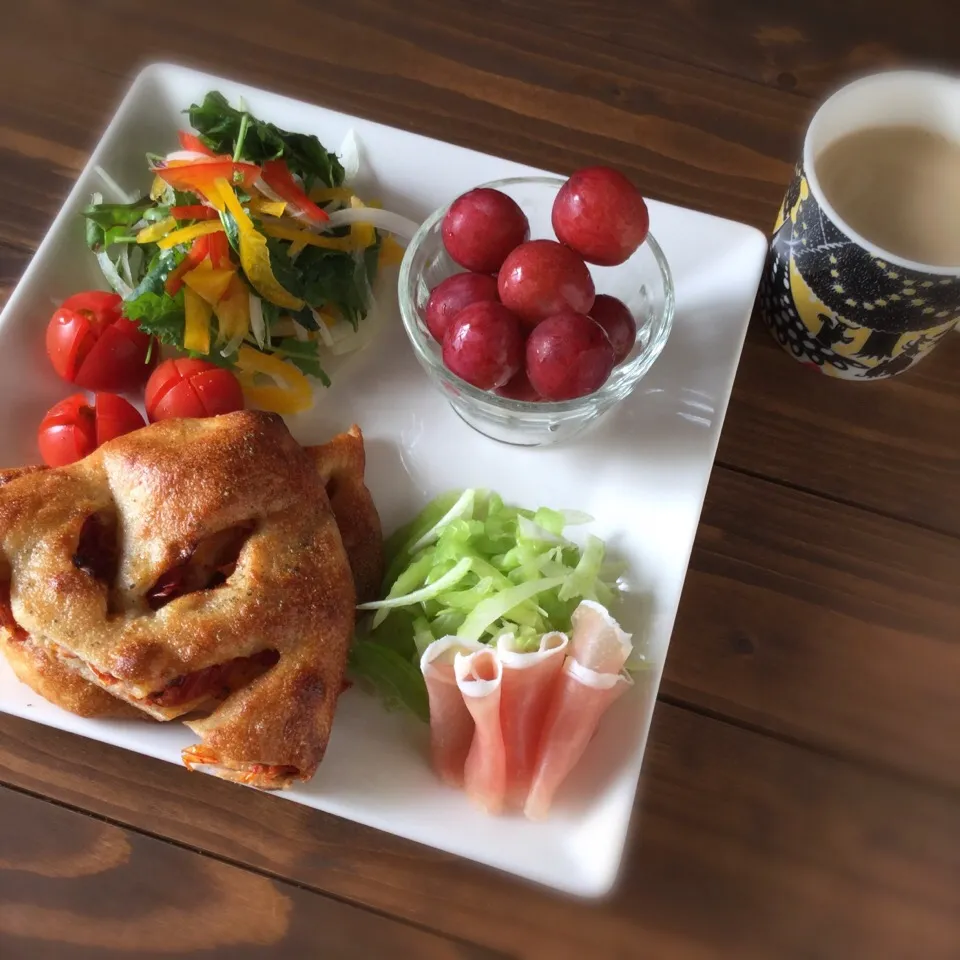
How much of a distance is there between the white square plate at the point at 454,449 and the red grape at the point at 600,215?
0.79 ft

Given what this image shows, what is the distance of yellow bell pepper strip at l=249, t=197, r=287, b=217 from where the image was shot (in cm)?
130

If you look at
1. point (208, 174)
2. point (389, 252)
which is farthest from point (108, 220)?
point (389, 252)

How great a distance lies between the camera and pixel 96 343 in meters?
1.28

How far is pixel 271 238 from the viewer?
1.31m

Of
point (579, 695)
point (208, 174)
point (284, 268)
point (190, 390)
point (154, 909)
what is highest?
point (208, 174)

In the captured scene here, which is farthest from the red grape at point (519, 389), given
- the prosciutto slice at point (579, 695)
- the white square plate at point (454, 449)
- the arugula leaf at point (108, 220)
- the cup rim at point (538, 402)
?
the arugula leaf at point (108, 220)

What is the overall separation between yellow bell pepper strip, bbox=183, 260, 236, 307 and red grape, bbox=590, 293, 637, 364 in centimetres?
49

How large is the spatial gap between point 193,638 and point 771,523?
2.59ft

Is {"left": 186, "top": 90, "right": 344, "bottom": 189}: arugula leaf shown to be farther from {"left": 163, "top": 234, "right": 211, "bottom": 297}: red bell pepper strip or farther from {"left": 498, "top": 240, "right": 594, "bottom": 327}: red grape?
{"left": 498, "top": 240, "right": 594, "bottom": 327}: red grape

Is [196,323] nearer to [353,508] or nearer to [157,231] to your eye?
[157,231]

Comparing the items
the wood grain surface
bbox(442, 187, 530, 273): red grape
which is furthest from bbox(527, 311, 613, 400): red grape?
the wood grain surface

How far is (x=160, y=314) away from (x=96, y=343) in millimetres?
90

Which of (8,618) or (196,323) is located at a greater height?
(196,323)

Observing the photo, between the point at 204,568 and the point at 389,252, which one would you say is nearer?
the point at 204,568
